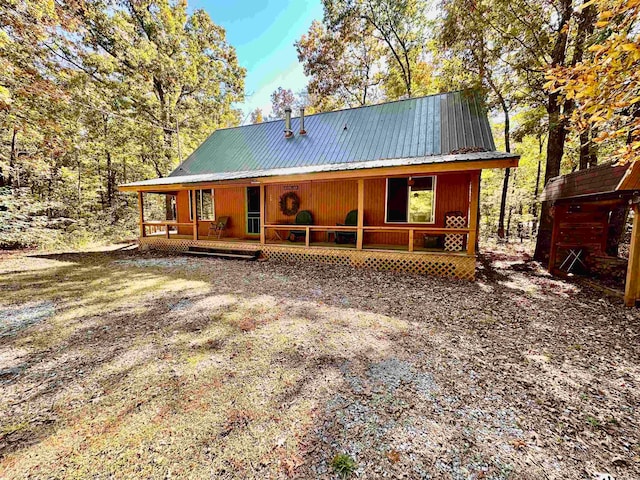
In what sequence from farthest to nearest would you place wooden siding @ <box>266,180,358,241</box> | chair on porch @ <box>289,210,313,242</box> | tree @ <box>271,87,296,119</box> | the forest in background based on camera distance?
tree @ <box>271,87,296,119</box>
chair on porch @ <box>289,210,313,242</box>
wooden siding @ <box>266,180,358,241</box>
the forest in background

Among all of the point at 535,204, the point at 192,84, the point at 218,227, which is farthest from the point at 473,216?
the point at 192,84

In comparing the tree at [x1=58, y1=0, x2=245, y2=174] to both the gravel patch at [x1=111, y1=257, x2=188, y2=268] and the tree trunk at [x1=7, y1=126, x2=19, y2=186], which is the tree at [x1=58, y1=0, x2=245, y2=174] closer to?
the tree trunk at [x1=7, y1=126, x2=19, y2=186]

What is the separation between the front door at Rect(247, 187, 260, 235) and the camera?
10484 mm

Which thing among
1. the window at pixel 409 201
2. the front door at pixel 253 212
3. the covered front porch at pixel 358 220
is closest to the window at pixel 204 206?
the covered front porch at pixel 358 220

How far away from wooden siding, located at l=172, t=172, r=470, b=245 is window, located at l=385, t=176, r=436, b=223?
0.19 m

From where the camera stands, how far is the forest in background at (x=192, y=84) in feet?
27.6

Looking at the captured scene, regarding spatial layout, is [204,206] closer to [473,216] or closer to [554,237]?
[473,216]

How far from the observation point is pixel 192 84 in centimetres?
1780

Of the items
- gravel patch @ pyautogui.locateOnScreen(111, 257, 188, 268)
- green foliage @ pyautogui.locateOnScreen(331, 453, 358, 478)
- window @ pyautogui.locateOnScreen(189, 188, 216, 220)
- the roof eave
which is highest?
the roof eave

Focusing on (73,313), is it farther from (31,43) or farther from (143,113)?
(143,113)

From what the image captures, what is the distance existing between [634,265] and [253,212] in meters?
10.00

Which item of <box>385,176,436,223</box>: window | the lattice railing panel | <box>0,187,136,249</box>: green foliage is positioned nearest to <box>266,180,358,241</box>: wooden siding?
<box>385,176,436,223</box>: window

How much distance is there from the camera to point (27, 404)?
2.33 m

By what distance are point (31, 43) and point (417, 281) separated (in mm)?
14779
